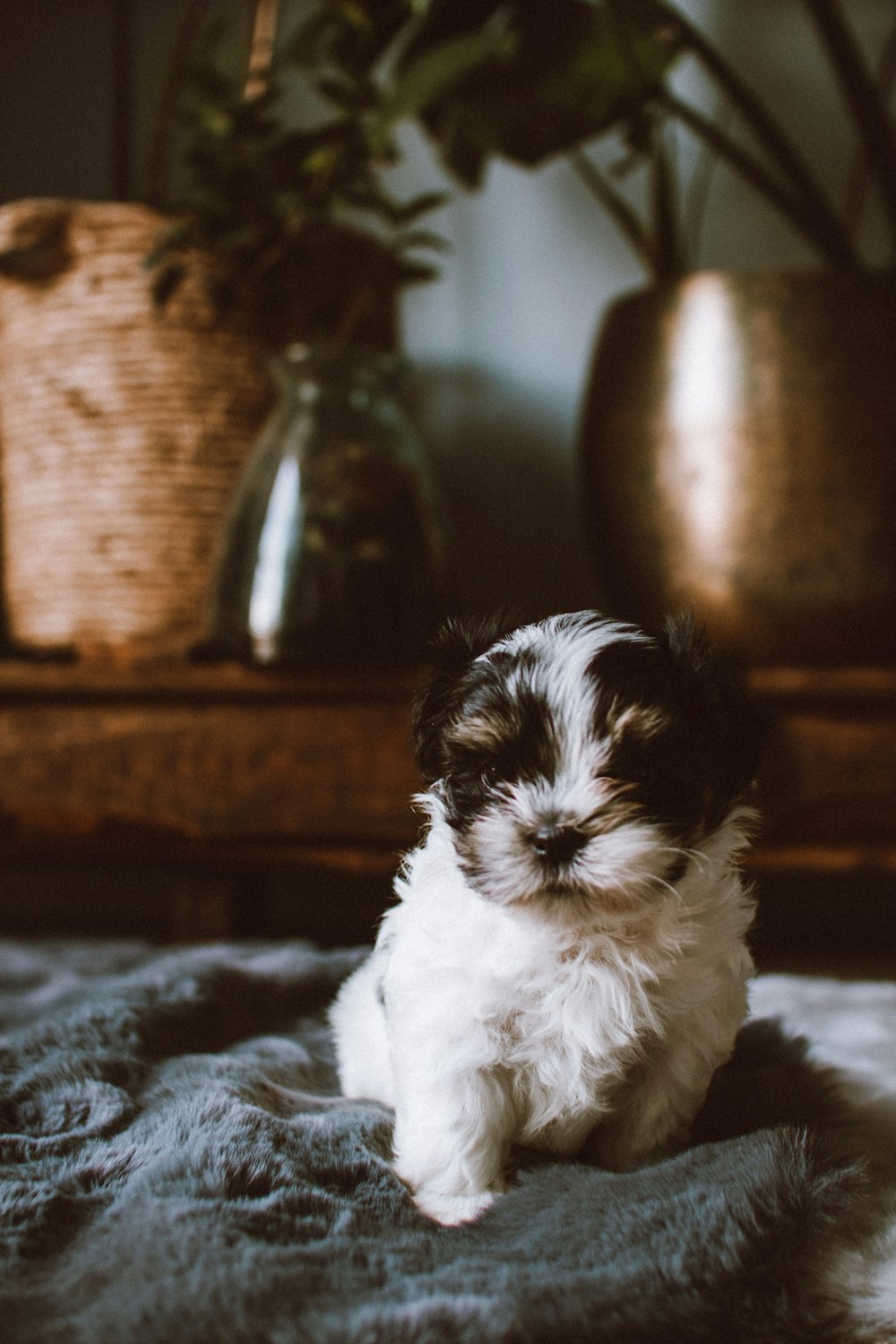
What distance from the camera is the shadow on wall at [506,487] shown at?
236cm

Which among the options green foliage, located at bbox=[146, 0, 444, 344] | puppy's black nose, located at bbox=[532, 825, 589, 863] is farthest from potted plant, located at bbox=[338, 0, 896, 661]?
puppy's black nose, located at bbox=[532, 825, 589, 863]

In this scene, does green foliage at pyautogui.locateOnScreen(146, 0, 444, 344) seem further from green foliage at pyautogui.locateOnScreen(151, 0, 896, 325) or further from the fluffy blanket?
the fluffy blanket

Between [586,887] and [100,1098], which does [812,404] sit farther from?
[100,1098]

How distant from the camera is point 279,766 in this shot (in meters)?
1.58

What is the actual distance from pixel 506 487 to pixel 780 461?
0.84 metres

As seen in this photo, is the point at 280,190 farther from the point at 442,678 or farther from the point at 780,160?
the point at 442,678

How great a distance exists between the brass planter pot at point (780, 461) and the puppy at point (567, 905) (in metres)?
0.91

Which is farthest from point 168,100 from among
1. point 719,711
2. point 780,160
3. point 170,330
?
point 719,711

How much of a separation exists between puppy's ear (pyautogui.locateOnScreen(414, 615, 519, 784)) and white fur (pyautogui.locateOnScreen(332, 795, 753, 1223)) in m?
0.05

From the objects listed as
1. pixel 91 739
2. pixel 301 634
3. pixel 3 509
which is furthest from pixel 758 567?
pixel 3 509

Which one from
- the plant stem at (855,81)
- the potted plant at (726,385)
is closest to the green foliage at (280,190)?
the potted plant at (726,385)

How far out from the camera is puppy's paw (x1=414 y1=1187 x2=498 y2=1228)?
2.43 feet

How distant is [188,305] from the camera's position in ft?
6.16

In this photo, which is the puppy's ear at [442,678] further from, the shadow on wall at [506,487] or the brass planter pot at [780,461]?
the shadow on wall at [506,487]
